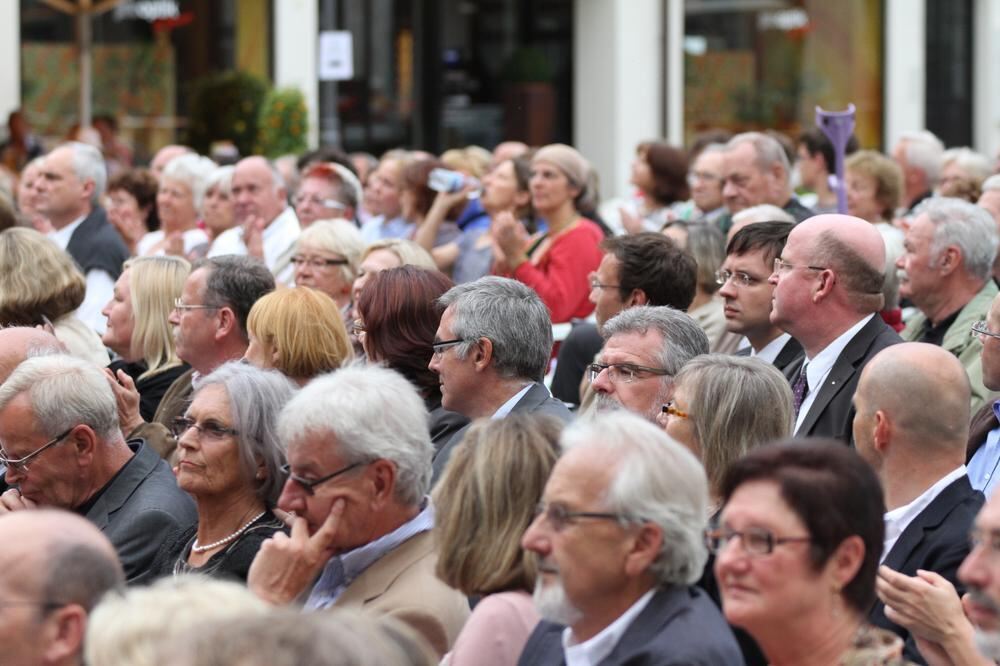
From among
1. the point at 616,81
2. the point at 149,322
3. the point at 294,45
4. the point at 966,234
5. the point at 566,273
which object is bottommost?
the point at 149,322

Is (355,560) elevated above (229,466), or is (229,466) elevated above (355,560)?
(229,466)

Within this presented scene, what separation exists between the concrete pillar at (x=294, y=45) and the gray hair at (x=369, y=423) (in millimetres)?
17016

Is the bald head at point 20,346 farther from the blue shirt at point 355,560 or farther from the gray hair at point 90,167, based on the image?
the gray hair at point 90,167

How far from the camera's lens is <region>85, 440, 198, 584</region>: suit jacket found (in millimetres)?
5328

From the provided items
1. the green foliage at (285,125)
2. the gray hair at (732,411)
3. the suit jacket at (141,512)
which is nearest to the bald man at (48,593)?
the suit jacket at (141,512)

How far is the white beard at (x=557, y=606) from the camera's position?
3.57 m

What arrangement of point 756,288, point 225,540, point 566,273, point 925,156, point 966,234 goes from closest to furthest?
point 225,540, point 756,288, point 966,234, point 566,273, point 925,156

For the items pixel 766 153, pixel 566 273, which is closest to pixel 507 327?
pixel 566 273

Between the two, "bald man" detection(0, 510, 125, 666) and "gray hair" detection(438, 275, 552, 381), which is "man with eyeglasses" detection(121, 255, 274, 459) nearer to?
"gray hair" detection(438, 275, 552, 381)

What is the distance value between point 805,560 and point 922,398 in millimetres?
1398

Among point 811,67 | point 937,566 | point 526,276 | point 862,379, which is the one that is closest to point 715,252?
point 526,276

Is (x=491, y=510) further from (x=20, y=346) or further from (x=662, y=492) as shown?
(x=20, y=346)

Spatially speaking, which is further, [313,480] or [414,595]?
[313,480]

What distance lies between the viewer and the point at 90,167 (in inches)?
416
